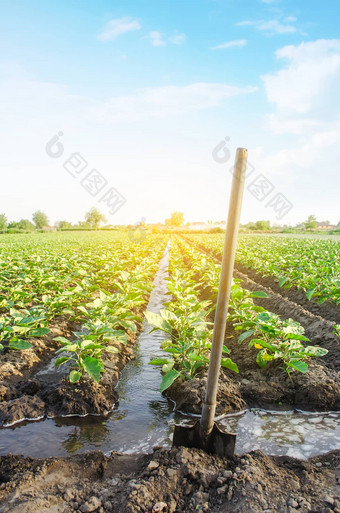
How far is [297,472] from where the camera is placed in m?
2.43

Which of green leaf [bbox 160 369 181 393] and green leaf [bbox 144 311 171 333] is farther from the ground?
green leaf [bbox 144 311 171 333]

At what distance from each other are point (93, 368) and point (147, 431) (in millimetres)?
729

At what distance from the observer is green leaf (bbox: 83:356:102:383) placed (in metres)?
3.27

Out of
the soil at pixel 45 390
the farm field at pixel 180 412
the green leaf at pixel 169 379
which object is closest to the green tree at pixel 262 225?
the farm field at pixel 180 412

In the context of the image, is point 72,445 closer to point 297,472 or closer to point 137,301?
point 297,472

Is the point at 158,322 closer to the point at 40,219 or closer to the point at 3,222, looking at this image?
the point at 3,222

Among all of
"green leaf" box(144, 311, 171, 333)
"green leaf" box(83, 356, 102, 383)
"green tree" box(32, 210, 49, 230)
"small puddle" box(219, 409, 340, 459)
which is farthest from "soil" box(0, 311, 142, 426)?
"green tree" box(32, 210, 49, 230)

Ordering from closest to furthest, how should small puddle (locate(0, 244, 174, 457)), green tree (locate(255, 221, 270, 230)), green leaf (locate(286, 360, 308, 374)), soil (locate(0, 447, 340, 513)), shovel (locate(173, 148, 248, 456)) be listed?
1. soil (locate(0, 447, 340, 513))
2. shovel (locate(173, 148, 248, 456))
3. small puddle (locate(0, 244, 174, 457))
4. green leaf (locate(286, 360, 308, 374))
5. green tree (locate(255, 221, 270, 230))

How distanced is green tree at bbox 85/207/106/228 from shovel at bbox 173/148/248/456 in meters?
106

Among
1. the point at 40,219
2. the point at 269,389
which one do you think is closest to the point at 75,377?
the point at 269,389

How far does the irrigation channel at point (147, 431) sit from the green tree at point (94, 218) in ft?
344

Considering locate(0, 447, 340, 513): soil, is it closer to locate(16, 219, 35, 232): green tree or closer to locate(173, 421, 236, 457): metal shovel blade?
locate(173, 421, 236, 457): metal shovel blade

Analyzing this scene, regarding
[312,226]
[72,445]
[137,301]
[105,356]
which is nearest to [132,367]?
[105,356]

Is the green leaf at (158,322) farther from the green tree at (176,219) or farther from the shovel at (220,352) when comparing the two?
the green tree at (176,219)
